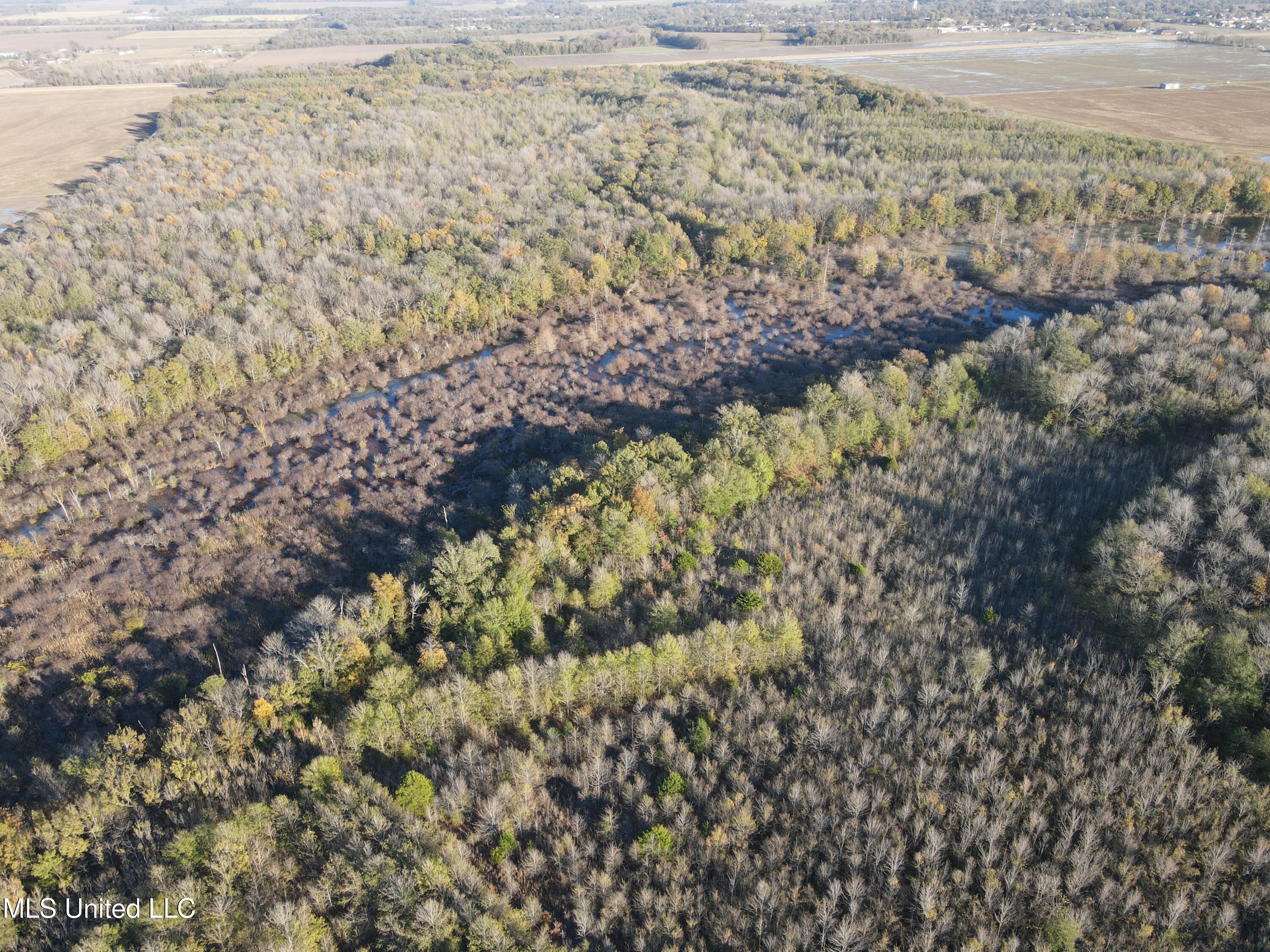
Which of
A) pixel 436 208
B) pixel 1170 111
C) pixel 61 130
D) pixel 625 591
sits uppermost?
pixel 1170 111

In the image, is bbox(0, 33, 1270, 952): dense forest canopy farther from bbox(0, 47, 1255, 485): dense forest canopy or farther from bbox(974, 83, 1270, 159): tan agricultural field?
bbox(974, 83, 1270, 159): tan agricultural field

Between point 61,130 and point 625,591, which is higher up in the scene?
point 61,130

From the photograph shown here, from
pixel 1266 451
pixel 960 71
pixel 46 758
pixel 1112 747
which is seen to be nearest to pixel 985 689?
pixel 1112 747

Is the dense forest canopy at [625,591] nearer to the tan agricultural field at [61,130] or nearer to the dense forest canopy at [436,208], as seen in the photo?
the dense forest canopy at [436,208]

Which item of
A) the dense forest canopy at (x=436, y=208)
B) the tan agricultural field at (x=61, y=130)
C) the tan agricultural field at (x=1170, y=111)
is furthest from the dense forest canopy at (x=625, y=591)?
the tan agricultural field at (x=1170, y=111)

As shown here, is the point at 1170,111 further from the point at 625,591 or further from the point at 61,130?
the point at 61,130

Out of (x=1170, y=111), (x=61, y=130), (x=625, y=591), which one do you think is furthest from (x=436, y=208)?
(x=1170, y=111)

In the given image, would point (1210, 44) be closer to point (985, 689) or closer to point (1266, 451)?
point (1266, 451)
